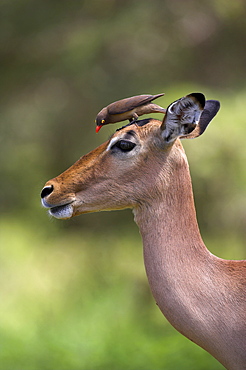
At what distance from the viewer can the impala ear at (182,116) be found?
2180 mm

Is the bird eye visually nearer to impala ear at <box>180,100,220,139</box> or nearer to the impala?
the impala

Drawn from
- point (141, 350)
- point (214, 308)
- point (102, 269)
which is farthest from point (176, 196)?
point (102, 269)

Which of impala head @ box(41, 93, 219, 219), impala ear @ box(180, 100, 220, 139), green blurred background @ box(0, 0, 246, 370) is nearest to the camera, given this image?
impala head @ box(41, 93, 219, 219)

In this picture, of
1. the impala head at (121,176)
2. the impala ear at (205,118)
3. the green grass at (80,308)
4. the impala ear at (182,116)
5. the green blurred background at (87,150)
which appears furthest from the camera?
the green blurred background at (87,150)

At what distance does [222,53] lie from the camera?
22.8 ft

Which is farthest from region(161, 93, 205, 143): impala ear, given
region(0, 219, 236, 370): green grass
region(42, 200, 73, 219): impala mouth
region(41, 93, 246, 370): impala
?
region(0, 219, 236, 370): green grass

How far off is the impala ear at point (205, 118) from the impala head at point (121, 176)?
0.11 metres

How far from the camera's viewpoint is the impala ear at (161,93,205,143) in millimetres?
2180

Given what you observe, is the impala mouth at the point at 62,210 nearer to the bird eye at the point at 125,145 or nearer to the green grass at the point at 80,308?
the bird eye at the point at 125,145

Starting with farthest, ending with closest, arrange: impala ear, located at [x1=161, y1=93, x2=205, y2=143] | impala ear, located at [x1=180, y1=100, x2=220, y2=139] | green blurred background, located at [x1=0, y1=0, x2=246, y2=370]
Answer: green blurred background, located at [x1=0, y1=0, x2=246, y2=370] < impala ear, located at [x1=180, y1=100, x2=220, y2=139] < impala ear, located at [x1=161, y1=93, x2=205, y2=143]

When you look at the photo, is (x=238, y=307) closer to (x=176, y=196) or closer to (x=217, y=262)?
(x=217, y=262)

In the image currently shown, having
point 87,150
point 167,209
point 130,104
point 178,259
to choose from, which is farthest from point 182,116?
point 87,150

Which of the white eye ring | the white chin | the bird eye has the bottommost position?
the white chin

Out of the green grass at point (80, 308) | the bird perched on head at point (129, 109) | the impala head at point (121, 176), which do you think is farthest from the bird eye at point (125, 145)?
the green grass at point (80, 308)
